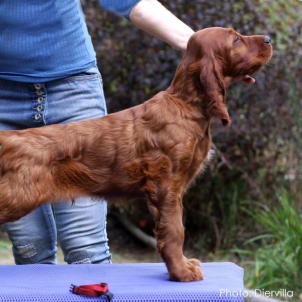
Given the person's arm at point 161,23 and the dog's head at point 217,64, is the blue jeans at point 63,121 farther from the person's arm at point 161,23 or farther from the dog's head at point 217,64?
the dog's head at point 217,64

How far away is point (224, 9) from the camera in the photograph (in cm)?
709

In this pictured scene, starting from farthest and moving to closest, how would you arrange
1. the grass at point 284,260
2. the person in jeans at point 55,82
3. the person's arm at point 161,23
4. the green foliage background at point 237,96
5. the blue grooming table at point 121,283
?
the green foliage background at point 237,96
the grass at point 284,260
the person in jeans at point 55,82
the person's arm at point 161,23
the blue grooming table at point 121,283

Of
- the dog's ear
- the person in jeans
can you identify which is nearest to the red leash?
the person in jeans

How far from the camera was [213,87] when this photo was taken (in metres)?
3.29

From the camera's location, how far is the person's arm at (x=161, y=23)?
12.0ft

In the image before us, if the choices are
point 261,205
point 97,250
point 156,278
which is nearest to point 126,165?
point 156,278

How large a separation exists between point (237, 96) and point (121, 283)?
4.13 metres

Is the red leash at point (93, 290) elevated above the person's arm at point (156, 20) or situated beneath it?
situated beneath

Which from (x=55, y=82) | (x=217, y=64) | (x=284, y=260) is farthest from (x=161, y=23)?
(x=284, y=260)

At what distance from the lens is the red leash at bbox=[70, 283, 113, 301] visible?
9.96 feet

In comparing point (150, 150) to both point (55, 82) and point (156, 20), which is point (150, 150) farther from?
point (55, 82)

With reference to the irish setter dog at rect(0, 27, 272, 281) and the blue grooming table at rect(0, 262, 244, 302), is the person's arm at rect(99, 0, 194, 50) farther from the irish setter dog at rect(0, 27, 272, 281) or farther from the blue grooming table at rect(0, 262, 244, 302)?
the blue grooming table at rect(0, 262, 244, 302)

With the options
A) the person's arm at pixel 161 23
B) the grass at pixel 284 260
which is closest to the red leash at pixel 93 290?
the person's arm at pixel 161 23

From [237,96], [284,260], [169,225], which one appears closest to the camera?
[169,225]
